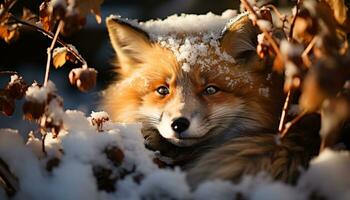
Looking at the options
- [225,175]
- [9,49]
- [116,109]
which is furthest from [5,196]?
[9,49]

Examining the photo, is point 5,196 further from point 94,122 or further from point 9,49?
point 9,49

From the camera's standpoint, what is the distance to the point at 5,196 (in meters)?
1.56

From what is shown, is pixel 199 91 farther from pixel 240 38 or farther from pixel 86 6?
pixel 86 6

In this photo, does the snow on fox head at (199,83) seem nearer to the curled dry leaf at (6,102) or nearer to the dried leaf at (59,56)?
the dried leaf at (59,56)

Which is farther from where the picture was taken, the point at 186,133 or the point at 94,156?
the point at 186,133

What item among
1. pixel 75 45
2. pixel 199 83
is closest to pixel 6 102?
pixel 199 83

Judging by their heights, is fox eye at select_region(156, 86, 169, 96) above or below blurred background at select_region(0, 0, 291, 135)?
below

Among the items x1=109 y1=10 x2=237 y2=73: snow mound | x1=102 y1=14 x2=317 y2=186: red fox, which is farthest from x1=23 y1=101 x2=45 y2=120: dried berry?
x1=109 y1=10 x2=237 y2=73: snow mound

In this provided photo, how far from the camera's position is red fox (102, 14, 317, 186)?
2.03 metres

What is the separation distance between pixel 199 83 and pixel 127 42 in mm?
487

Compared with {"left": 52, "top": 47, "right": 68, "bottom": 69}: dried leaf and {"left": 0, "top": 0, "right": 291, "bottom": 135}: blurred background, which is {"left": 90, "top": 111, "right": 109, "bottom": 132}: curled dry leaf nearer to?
{"left": 52, "top": 47, "right": 68, "bottom": 69}: dried leaf

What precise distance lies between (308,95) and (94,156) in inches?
30.8

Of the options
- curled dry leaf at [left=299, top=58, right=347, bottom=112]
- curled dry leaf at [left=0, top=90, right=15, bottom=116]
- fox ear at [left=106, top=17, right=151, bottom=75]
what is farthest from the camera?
fox ear at [left=106, top=17, right=151, bottom=75]

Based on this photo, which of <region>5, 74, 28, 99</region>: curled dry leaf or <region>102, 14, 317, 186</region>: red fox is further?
<region>102, 14, 317, 186</region>: red fox
